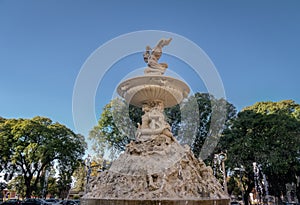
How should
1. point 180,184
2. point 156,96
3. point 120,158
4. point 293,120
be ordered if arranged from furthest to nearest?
point 293,120 < point 156,96 < point 120,158 < point 180,184

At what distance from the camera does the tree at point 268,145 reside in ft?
63.3

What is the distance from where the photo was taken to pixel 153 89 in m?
11.5

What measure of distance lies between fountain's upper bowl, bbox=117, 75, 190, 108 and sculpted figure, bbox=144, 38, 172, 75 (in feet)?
3.30

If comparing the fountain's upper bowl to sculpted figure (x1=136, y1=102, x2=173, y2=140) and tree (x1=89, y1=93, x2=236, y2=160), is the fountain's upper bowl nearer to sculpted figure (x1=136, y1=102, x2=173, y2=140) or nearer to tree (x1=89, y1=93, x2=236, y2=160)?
sculpted figure (x1=136, y1=102, x2=173, y2=140)

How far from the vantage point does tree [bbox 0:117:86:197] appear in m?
22.5

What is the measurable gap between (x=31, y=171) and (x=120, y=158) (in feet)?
58.2

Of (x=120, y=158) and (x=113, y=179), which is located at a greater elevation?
(x=120, y=158)

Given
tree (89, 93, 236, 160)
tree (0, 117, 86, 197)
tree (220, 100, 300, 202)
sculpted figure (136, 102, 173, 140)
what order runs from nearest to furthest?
sculpted figure (136, 102, 173, 140) → tree (220, 100, 300, 202) → tree (89, 93, 236, 160) → tree (0, 117, 86, 197)

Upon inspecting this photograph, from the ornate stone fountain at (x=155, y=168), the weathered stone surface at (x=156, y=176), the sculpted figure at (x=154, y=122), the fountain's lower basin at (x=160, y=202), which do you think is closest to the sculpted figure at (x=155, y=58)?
the ornate stone fountain at (x=155, y=168)

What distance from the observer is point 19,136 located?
22.8m

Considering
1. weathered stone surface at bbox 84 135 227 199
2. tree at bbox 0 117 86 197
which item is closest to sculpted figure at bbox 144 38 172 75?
weathered stone surface at bbox 84 135 227 199

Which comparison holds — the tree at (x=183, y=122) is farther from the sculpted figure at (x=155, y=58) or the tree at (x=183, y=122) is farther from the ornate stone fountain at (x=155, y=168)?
the ornate stone fountain at (x=155, y=168)

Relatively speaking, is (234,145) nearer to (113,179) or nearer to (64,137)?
(113,179)

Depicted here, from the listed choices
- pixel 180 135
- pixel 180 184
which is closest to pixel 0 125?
pixel 180 135
